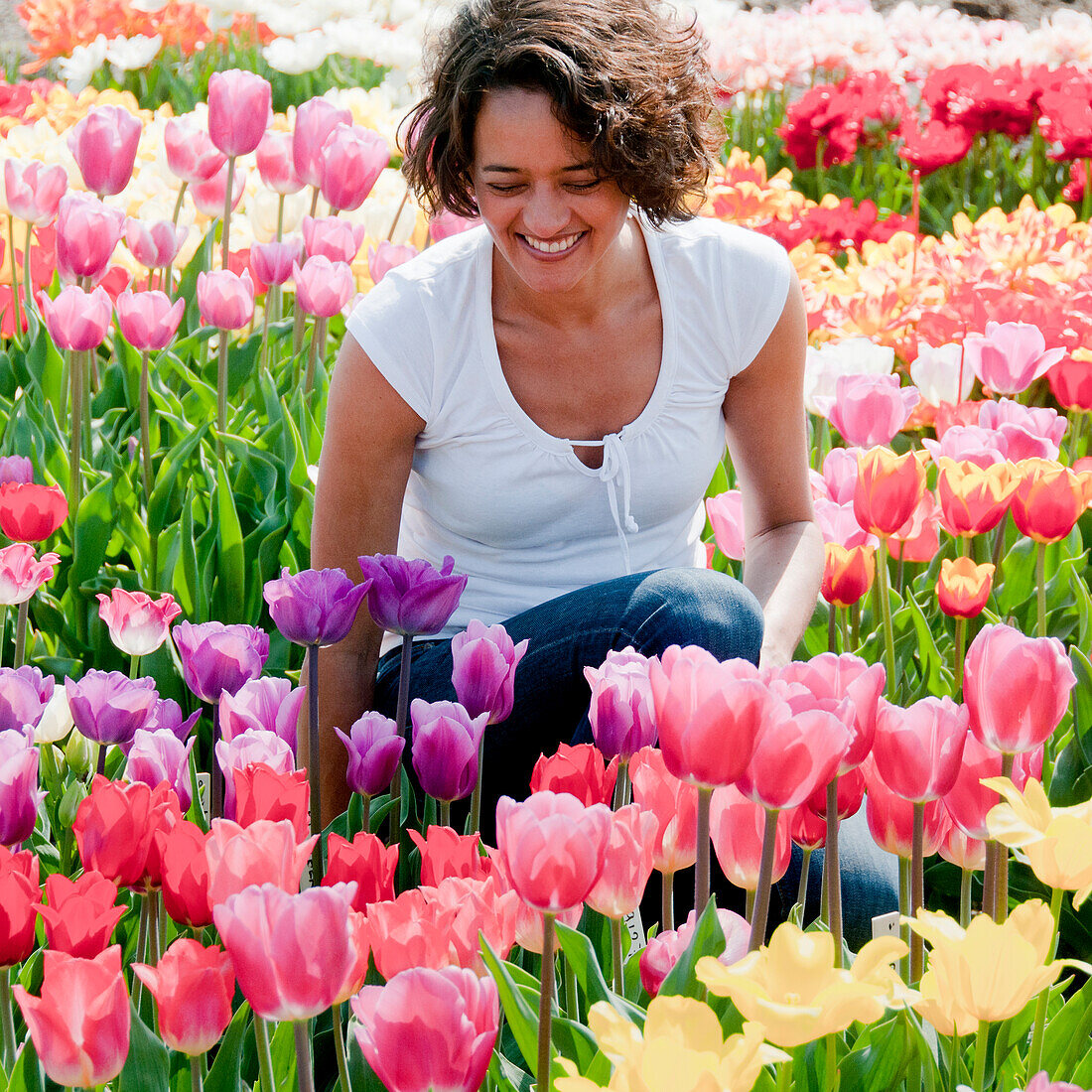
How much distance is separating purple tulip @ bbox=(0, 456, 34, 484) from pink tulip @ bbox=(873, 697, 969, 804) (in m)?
1.29

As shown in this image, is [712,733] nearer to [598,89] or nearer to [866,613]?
[598,89]

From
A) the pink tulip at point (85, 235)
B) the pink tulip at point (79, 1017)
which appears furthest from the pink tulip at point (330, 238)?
the pink tulip at point (79, 1017)

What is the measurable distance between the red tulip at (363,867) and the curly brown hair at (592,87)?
861 mm

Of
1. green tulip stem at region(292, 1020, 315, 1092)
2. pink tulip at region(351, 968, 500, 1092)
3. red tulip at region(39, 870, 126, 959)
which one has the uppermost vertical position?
pink tulip at region(351, 968, 500, 1092)

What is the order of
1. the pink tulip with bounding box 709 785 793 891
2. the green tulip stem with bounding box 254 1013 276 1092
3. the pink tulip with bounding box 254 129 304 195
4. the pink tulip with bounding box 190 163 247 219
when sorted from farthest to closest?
the pink tulip with bounding box 190 163 247 219, the pink tulip with bounding box 254 129 304 195, the pink tulip with bounding box 709 785 793 891, the green tulip stem with bounding box 254 1013 276 1092

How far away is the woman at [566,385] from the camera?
1549mm

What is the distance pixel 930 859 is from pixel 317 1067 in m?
0.81

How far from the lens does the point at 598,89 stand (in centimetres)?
153

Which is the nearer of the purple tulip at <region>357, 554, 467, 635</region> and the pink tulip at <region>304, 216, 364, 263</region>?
the purple tulip at <region>357, 554, 467, 635</region>

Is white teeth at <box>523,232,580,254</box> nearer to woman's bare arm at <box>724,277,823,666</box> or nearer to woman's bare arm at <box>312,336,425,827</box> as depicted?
woman's bare arm at <box>312,336,425,827</box>

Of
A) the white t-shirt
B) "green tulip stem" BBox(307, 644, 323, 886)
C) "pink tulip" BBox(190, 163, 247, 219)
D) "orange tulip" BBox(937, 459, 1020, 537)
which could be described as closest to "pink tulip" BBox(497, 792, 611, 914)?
"green tulip stem" BBox(307, 644, 323, 886)

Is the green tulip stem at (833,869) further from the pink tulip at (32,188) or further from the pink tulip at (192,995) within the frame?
the pink tulip at (32,188)

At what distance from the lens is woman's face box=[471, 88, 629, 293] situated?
1.54 meters

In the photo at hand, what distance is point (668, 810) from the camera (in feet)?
3.36
